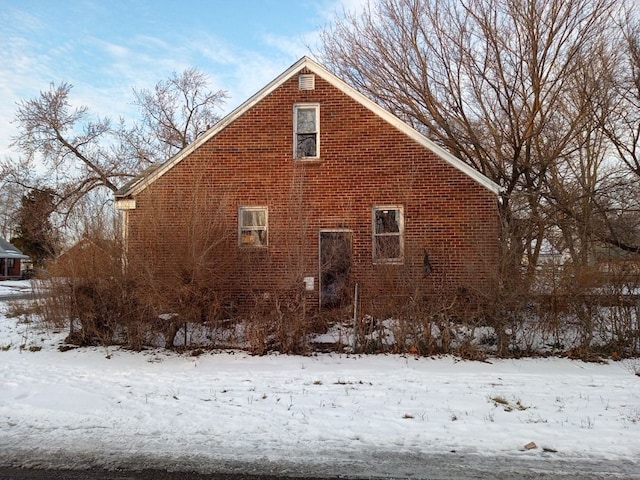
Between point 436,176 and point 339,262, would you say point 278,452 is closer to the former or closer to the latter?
point 339,262

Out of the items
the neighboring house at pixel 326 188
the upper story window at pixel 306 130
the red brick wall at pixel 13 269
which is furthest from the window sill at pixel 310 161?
the red brick wall at pixel 13 269

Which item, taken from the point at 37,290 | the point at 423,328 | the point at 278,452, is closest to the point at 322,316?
the point at 423,328

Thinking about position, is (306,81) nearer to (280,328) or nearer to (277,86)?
(277,86)

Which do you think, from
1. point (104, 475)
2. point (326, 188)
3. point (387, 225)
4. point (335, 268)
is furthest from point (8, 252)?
point (104, 475)

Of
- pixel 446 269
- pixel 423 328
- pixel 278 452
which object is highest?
pixel 446 269

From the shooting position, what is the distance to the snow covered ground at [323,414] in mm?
4840

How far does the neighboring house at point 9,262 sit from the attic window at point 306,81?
4248cm

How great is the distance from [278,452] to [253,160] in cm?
870

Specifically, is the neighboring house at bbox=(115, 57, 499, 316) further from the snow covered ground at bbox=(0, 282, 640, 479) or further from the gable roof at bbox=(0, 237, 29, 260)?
the gable roof at bbox=(0, 237, 29, 260)

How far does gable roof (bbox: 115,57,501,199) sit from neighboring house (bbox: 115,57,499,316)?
0.02 metres

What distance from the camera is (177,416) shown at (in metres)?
6.11

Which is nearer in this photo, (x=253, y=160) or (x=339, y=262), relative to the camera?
(x=339, y=262)

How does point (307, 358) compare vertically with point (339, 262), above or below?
below

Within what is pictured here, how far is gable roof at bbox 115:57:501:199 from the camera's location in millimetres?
12367
